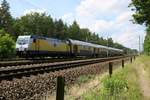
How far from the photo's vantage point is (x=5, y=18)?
11100 cm

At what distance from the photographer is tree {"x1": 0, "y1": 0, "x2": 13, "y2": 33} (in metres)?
109

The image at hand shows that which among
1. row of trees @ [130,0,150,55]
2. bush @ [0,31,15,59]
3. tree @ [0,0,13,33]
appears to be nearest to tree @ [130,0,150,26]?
row of trees @ [130,0,150,55]

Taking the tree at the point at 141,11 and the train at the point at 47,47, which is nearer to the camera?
the tree at the point at 141,11

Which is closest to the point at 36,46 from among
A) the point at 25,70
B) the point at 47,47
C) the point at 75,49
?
the point at 47,47

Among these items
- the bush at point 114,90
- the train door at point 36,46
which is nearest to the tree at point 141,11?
the train door at point 36,46

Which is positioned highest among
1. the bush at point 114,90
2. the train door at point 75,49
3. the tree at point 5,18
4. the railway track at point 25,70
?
the tree at point 5,18

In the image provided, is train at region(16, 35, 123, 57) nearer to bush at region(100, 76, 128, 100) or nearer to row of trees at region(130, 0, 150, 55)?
row of trees at region(130, 0, 150, 55)

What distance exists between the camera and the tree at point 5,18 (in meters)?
109

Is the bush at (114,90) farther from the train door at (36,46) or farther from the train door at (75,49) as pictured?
the train door at (75,49)

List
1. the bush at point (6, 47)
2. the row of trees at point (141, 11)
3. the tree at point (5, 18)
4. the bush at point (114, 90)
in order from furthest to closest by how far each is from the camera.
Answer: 1. the tree at point (5, 18)
2. the bush at point (6, 47)
3. the row of trees at point (141, 11)
4. the bush at point (114, 90)

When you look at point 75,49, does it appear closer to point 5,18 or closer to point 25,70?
point 25,70

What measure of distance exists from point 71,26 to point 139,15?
120 m

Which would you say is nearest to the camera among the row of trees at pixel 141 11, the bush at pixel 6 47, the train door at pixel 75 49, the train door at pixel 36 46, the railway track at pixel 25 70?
the railway track at pixel 25 70

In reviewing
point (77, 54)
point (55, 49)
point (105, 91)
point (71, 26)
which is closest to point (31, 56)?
point (55, 49)
